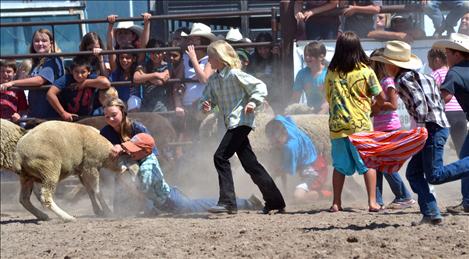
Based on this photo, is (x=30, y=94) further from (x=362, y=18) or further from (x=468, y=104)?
(x=468, y=104)

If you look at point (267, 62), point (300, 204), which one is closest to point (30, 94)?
point (267, 62)

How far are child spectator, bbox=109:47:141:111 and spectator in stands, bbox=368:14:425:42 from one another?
9.74ft

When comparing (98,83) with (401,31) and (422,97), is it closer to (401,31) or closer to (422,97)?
(401,31)

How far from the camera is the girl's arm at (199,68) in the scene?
10.2 m

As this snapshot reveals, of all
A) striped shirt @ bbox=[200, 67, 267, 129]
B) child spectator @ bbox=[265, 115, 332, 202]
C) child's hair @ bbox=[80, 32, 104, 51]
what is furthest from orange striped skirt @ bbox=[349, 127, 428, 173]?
child's hair @ bbox=[80, 32, 104, 51]

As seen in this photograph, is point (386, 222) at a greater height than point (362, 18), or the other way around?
point (362, 18)

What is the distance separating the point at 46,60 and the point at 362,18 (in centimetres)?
401

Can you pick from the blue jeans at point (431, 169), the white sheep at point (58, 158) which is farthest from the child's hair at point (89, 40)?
the blue jeans at point (431, 169)

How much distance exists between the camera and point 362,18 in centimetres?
1194

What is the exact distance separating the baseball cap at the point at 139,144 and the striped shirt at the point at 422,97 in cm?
279

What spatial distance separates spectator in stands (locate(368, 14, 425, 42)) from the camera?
37.8 ft

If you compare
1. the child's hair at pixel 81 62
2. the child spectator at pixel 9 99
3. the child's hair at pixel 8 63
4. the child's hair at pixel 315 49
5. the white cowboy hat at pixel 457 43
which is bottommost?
the child spectator at pixel 9 99

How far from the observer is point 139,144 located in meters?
9.41

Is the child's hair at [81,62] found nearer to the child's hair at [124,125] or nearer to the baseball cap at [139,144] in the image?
the child's hair at [124,125]
